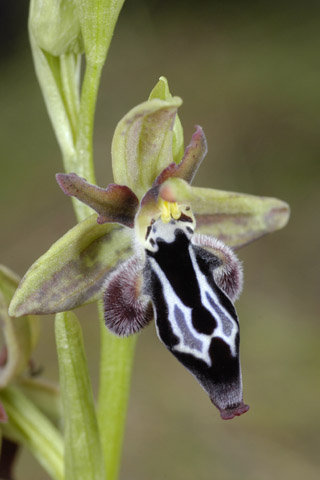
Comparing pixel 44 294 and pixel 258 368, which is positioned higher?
pixel 44 294

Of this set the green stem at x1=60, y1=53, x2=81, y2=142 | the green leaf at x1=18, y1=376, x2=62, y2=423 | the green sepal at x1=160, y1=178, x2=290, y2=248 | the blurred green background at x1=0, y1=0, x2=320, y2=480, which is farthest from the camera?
the blurred green background at x1=0, y1=0, x2=320, y2=480

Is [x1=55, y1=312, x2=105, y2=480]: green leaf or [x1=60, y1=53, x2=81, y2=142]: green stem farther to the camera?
[x1=60, y1=53, x2=81, y2=142]: green stem

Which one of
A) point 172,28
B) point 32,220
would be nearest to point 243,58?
point 172,28

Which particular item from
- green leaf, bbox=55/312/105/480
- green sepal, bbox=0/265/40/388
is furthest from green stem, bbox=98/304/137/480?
green sepal, bbox=0/265/40/388

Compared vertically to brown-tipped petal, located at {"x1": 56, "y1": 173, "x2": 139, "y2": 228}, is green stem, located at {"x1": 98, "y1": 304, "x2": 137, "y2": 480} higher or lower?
lower

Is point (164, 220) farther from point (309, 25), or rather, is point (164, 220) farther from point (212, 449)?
point (309, 25)

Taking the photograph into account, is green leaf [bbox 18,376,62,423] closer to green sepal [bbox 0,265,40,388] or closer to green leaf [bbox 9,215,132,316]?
green sepal [bbox 0,265,40,388]
